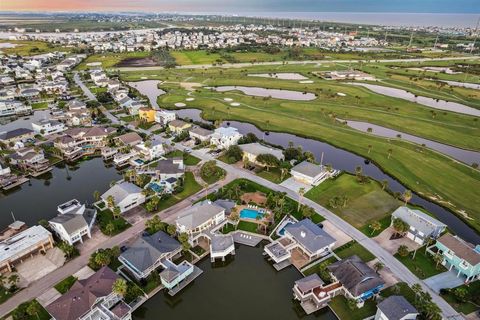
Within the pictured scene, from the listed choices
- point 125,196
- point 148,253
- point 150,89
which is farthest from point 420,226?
point 150,89

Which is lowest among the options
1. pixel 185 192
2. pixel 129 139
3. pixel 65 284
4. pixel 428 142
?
pixel 65 284

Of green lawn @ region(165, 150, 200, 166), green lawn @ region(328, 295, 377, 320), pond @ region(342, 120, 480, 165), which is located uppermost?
pond @ region(342, 120, 480, 165)

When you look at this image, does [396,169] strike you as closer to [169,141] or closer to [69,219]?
[169,141]

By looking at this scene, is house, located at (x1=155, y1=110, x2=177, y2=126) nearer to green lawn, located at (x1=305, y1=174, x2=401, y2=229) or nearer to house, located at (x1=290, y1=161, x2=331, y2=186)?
house, located at (x1=290, y1=161, x2=331, y2=186)

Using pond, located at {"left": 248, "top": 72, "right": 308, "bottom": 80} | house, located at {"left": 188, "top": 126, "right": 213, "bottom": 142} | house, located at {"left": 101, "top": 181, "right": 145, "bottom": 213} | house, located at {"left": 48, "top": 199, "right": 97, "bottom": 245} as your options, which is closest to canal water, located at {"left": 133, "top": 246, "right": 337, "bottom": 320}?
house, located at {"left": 48, "top": 199, "right": 97, "bottom": 245}

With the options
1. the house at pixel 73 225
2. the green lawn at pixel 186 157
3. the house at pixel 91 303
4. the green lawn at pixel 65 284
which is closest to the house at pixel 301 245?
the house at pixel 91 303

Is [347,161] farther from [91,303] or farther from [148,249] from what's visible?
[91,303]
